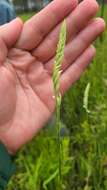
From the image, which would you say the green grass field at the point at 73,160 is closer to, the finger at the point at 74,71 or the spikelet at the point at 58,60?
the finger at the point at 74,71

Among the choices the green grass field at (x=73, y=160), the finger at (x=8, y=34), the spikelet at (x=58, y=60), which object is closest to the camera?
the spikelet at (x=58, y=60)

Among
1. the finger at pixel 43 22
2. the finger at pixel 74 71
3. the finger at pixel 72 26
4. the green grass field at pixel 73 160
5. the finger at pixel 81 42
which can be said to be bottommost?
the green grass field at pixel 73 160

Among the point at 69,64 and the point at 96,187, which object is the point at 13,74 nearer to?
the point at 69,64

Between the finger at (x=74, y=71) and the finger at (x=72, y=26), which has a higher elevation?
the finger at (x=72, y=26)

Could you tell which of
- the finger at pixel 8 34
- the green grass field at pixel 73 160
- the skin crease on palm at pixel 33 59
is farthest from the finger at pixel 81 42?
the green grass field at pixel 73 160

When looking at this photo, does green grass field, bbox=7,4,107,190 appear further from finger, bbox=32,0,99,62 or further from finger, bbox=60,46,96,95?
finger, bbox=32,0,99,62

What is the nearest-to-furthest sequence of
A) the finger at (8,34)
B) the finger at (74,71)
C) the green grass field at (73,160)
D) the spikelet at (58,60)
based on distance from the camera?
1. the spikelet at (58,60)
2. the finger at (8,34)
3. the finger at (74,71)
4. the green grass field at (73,160)

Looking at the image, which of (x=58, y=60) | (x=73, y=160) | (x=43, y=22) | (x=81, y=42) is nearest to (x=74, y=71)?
(x=81, y=42)

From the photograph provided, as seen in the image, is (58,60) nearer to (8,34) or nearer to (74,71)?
(8,34)
